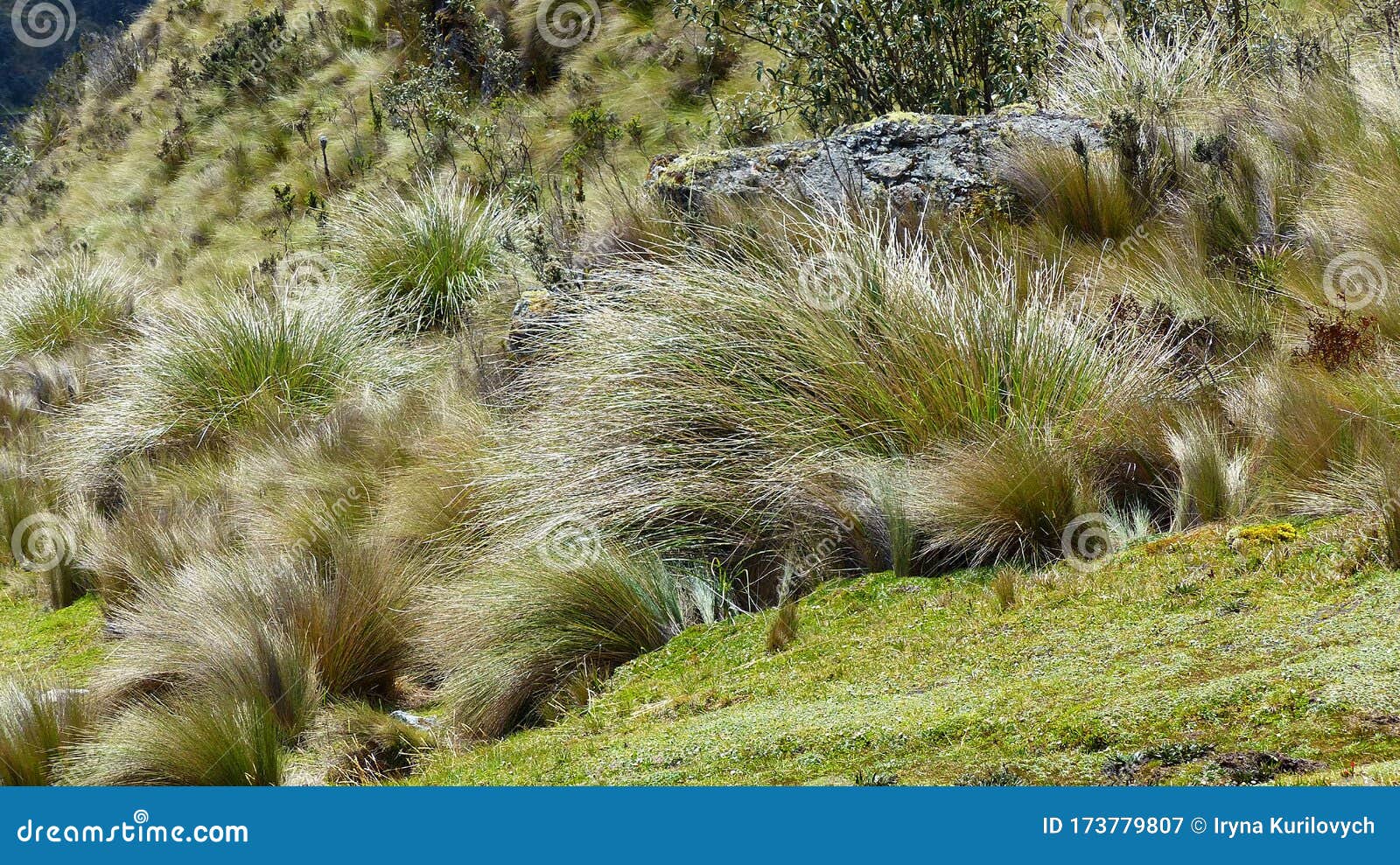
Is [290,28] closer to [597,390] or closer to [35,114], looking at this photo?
[35,114]

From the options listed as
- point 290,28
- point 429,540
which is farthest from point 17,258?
point 429,540

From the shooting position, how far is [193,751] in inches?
144

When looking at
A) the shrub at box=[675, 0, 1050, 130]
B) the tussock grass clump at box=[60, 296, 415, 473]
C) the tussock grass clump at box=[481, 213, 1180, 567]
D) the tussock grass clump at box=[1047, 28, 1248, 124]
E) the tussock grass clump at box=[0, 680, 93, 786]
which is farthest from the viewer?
the shrub at box=[675, 0, 1050, 130]

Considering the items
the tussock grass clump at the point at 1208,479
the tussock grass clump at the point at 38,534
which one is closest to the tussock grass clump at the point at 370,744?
the tussock grass clump at the point at 1208,479

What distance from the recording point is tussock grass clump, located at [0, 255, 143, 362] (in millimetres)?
10250

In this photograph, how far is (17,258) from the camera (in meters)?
16.5

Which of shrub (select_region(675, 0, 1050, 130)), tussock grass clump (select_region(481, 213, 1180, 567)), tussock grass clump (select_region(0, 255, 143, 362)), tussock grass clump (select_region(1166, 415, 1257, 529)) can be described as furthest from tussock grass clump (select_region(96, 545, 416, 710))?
tussock grass clump (select_region(0, 255, 143, 362))

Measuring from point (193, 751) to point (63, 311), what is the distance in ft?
27.2

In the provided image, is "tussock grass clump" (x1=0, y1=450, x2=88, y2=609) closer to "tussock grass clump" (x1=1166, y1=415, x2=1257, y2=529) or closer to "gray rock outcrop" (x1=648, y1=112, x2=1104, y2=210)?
"gray rock outcrop" (x1=648, y1=112, x2=1104, y2=210)

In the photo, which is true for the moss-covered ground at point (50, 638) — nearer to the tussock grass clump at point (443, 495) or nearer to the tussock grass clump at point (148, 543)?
the tussock grass clump at point (148, 543)

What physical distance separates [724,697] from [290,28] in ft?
58.5

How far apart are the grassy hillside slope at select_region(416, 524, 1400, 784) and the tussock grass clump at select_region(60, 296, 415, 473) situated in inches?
169

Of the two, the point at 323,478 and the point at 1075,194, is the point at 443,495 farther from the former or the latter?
the point at 1075,194

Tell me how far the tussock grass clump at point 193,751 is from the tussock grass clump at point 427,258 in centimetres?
477
